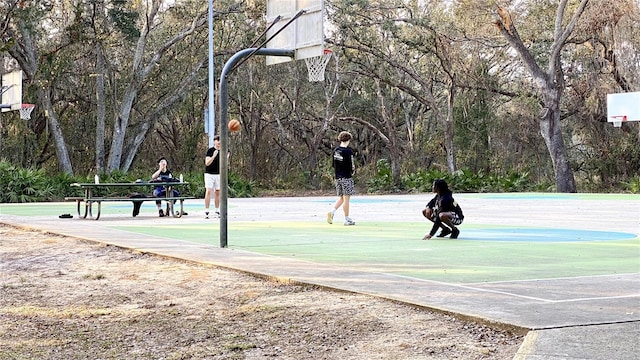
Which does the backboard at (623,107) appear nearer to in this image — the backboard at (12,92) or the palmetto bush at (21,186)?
the palmetto bush at (21,186)

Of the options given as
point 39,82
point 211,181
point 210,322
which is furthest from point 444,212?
point 39,82

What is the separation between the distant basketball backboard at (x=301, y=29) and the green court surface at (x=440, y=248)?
8.87ft

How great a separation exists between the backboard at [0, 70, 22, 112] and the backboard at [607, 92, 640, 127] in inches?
802

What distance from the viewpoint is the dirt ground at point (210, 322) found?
642 cm

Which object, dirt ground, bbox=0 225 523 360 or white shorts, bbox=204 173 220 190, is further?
white shorts, bbox=204 173 220 190

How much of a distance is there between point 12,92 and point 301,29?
66.0 ft

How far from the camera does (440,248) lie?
12664 millimetres

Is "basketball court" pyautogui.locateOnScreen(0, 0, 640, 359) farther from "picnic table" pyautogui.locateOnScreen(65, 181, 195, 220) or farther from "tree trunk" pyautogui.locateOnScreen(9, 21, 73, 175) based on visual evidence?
"tree trunk" pyautogui.locateOnScreen(9, 21, 73, 175)

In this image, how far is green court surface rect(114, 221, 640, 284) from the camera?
10.1m

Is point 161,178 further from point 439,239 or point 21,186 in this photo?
point 21,186

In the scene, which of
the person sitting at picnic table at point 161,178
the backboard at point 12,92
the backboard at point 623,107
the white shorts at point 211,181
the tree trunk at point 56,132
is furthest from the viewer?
the tree trunk at point 56,132

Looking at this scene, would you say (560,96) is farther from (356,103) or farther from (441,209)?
(441,209)

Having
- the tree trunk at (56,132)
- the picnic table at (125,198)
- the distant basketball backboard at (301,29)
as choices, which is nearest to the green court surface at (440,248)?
the picnic table at (125,198)

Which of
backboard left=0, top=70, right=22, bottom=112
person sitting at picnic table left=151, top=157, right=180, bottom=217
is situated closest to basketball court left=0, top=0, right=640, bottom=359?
person sitting at picnic table left=151, top=157, right=180, bottom=217
